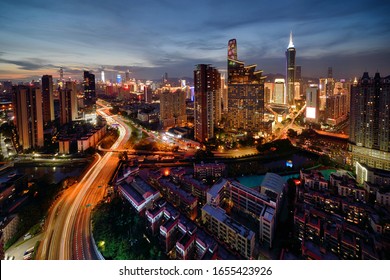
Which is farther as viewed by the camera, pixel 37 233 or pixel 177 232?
pixel 37 233

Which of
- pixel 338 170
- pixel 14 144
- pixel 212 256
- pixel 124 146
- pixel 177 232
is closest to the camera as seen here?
pixel 212 256

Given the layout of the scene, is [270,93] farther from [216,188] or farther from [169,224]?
[169,224]

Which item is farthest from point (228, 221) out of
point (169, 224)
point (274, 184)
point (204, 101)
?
point (204, 101)

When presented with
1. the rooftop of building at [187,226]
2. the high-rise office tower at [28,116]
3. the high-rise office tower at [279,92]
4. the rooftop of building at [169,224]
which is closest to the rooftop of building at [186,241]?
the rooftop of building at [187,226]

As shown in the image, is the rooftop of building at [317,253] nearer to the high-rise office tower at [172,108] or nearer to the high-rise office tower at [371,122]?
the high-rise office tower at [371,122]

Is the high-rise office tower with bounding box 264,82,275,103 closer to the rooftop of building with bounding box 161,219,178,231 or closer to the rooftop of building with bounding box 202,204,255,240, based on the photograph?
the rooftop of building with bounding box 202,204,255,240
